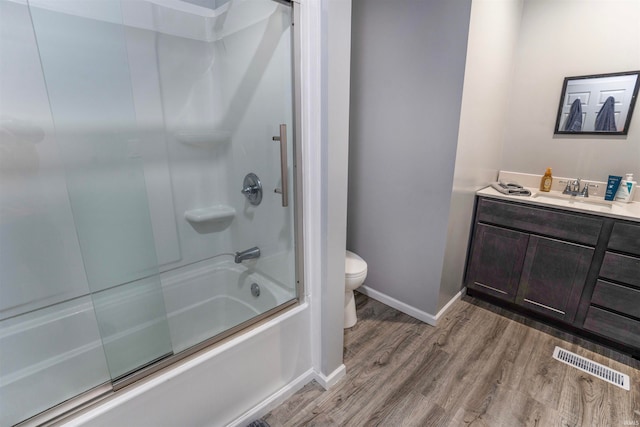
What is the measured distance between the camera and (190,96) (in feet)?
6.23

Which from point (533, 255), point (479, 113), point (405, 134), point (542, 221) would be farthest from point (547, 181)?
point (405, 134)

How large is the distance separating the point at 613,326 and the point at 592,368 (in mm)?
293

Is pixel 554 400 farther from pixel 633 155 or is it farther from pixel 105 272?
pixel 105 272

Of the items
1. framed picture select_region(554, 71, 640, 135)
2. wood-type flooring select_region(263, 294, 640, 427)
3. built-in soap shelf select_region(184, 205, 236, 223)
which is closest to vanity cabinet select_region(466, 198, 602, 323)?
wood-type flooring select_region(263, 294, 640, 427)

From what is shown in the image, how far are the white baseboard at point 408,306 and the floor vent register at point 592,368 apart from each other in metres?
0.66

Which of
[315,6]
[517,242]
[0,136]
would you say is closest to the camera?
[315,6]

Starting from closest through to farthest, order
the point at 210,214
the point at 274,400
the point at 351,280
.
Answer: the point at 274,400 < the point at 351,280 < the point at 210,214

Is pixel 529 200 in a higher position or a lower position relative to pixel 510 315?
higher

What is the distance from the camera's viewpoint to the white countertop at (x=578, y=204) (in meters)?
1.69

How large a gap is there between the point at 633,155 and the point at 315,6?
7.46 ft

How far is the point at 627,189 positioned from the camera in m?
1.91

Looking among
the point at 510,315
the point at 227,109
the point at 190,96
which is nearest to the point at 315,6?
the point at 227,109

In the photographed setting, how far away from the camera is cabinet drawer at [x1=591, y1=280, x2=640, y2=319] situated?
1675 mm

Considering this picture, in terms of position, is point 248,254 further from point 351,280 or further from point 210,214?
point 351,280
